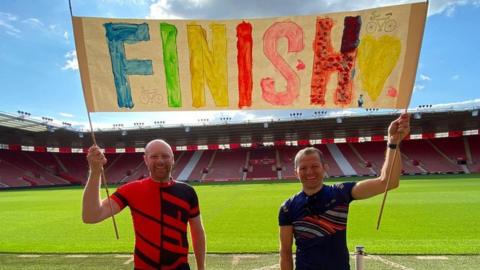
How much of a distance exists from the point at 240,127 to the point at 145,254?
37.2 meters

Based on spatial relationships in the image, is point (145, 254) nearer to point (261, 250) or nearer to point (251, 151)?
point (261, 250)

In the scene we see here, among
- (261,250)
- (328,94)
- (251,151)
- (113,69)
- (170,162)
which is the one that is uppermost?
(113,69)

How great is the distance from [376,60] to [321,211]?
1.72m

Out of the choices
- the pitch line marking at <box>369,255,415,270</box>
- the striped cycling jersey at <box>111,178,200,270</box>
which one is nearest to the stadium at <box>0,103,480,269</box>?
the pitch line marking at <box>369,255,415,270</box>

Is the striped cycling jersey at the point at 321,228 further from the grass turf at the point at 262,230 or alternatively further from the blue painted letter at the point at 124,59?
the grass turf at the point at 262,230

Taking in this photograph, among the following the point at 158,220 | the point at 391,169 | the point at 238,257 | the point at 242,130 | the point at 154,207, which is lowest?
the point at 242,130

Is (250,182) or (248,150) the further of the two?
(248,150)

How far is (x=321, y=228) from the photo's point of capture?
104 inches

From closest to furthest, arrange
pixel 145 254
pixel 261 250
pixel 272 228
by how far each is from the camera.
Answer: pixel 145 254
pixel 261 250
pixel 272 228

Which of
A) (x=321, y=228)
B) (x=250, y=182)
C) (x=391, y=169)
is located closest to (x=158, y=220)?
(x=321, y=228)

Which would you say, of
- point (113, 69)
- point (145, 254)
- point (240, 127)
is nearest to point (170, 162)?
point (145, 254)

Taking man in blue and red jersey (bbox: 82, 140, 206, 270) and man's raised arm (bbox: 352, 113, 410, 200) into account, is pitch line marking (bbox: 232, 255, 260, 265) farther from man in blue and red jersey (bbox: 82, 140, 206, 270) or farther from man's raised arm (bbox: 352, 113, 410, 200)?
man's raised arm (bbox: 352, 113, 410, 200)

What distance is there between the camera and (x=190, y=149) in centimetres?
4734

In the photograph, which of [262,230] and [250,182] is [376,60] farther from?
[250,182]
